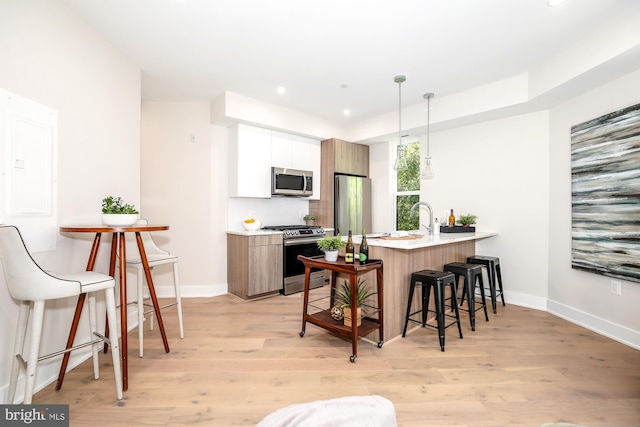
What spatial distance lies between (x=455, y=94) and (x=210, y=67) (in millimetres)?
3024

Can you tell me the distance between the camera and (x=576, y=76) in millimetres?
2668

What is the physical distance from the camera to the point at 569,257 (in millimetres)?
3203

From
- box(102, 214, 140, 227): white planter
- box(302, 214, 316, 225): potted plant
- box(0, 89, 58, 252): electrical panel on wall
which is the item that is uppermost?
box(0, 89, 58, 252): electrical panel on wall

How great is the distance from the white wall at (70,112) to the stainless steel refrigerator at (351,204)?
2.87m

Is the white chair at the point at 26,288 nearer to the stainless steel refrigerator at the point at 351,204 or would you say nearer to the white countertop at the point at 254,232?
the white countertop at the point at 254,232

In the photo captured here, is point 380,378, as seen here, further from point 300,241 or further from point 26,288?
point 300,241

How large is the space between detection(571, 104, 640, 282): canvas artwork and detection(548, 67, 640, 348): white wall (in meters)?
0.09

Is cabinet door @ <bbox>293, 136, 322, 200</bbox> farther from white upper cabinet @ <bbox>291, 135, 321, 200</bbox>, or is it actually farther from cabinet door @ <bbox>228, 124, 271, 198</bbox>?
cabinet door @ <bbox>228, 124, 271, 198</bbox>

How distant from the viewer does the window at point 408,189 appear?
16.2ft

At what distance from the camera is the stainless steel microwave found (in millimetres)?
4295

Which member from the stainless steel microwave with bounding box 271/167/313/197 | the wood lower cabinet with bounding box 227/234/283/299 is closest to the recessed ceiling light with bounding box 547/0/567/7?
the stainless steel microwave with bounding box 271/167/313/197

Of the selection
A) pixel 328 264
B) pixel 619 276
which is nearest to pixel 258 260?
pixel 328 264

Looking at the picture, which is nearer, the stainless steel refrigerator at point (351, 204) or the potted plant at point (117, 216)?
the potted plant at point (117, 216)

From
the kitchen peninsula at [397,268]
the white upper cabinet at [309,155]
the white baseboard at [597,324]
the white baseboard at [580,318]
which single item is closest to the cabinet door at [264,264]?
the white upper cabinet at [309,155]
